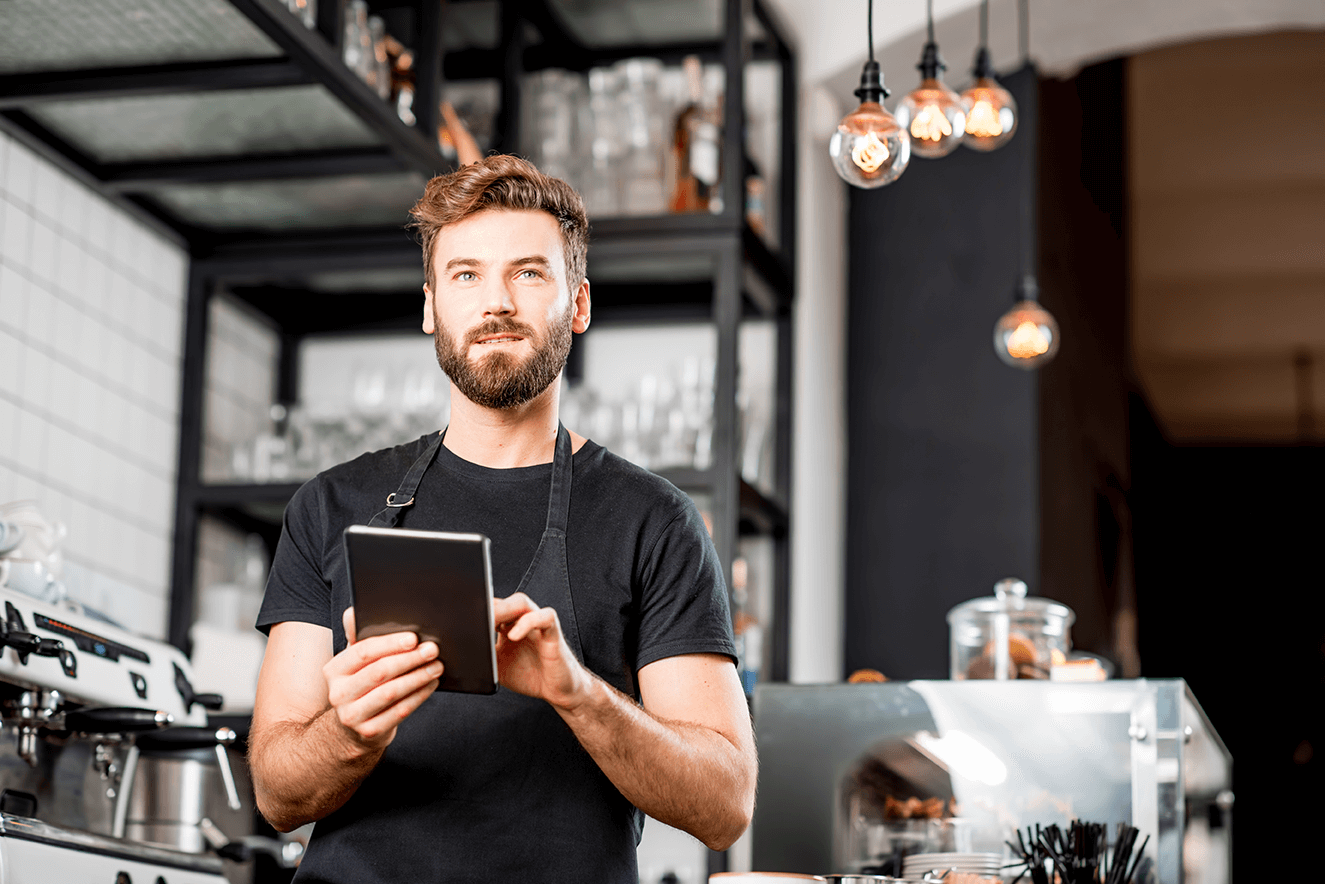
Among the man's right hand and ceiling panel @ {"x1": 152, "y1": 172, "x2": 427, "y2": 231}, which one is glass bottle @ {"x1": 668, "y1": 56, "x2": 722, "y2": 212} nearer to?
ceiling panel @ {"x1": 152, "y1": 172, "x2": 427, "y2": 231}

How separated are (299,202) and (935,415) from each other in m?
1.71

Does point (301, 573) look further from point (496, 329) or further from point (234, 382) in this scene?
point (234, 382)

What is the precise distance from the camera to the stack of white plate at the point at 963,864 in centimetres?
225

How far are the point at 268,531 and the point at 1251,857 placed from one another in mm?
6965

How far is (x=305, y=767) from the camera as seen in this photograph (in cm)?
151

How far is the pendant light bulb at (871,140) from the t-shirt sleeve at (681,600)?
1201 millimetres

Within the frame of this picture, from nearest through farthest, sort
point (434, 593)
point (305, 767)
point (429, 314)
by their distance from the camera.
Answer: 1. point (434, 593)
2. point (305, 767)
3. point (429, 314)

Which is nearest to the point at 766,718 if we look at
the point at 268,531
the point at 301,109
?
the point at 301,109

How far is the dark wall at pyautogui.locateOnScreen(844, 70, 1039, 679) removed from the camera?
13.7 feet

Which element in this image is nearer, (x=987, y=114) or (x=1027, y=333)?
(x=987, y=114)

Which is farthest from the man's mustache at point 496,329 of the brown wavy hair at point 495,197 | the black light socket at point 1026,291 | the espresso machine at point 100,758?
the black light socket at point 1026,291

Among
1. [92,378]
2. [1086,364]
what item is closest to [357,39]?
[92,378]

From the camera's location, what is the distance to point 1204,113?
6.05 metres

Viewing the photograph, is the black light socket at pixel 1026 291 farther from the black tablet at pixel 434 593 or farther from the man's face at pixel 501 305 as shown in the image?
the black tablet at pixel 434 593
